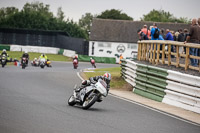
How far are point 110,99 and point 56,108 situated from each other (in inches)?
172

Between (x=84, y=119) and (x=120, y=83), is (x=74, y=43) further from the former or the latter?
(x=84, y=119)

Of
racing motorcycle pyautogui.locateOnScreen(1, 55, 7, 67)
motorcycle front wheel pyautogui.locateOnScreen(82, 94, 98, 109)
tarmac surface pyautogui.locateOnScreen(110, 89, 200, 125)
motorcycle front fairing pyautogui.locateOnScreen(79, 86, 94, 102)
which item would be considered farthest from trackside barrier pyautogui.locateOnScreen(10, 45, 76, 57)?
motorcycle front wheel pyautogui.locateOnScreen(82, 94, 98, 109)

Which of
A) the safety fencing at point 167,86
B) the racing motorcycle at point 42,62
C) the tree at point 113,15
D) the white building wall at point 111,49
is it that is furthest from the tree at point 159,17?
the safety fencing at point 167,86

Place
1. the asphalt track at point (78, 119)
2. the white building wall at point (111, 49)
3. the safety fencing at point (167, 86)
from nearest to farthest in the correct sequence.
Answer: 1. the asphalt track at point (78, 119)
2. the safety fencing at point (167, 86)
3. the white building wall at point (111, 49)

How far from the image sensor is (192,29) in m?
17.6

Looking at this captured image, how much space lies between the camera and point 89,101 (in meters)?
12.7

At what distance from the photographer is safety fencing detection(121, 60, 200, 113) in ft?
48.1

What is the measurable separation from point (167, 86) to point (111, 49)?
208 feet

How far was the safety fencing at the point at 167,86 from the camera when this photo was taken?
14673 millimetres

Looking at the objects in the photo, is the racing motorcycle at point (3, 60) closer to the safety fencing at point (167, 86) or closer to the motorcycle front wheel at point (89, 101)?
the safety fencing at point (167, 86)

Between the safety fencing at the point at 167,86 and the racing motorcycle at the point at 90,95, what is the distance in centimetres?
335

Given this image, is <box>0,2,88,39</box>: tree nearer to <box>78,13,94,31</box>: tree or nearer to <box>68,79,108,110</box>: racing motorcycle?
<box>78,13,94,31</box>: tree

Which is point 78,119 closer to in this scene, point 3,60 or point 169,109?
point 169,109

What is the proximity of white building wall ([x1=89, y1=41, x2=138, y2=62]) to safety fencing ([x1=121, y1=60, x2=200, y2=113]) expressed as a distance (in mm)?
57036
